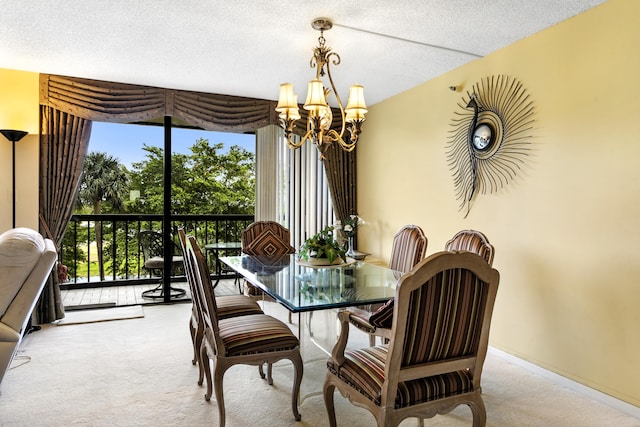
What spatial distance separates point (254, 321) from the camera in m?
2.43

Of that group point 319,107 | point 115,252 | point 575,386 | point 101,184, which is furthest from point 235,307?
point 101,184

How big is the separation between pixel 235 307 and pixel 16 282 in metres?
1.36

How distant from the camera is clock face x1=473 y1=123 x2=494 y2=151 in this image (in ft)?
11.2

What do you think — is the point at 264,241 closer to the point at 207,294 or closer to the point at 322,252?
the point at 322,252

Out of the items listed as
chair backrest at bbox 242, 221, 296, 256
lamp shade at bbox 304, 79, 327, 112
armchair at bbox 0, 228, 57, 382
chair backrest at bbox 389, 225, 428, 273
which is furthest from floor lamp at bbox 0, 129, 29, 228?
chair backrest at bbox 389, 225, 428, 273

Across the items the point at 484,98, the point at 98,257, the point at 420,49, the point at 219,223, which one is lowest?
the point at 98,257

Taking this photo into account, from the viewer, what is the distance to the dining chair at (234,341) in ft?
7.02

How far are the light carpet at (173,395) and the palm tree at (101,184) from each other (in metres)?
2.90

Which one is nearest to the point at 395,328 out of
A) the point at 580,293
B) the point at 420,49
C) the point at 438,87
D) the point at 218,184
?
the point at 580,293

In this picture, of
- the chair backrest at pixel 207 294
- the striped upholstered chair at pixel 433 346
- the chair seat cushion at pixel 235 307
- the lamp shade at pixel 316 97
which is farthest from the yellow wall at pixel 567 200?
the chair backrest at pixel 207 294

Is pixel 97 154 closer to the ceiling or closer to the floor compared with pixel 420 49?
closer to the floor

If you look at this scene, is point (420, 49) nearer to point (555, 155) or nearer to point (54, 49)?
point (555, 155)

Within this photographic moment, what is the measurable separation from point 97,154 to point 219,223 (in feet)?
6.76

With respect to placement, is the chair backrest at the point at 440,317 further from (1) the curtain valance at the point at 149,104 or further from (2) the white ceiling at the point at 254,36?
(1) the curtain valance at the point at 149,104
